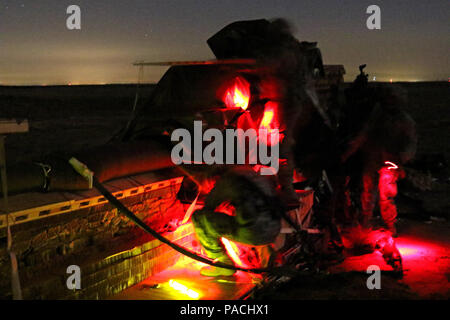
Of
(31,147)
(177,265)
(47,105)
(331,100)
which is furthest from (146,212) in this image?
(47,105)

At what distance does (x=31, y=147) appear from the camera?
743 inches

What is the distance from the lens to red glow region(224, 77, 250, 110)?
6797 mm

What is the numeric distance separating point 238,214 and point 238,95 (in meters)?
1.92

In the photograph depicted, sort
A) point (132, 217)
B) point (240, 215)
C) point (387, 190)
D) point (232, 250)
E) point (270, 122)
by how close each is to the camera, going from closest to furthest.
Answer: point (132, 217) < point (240, 215) < point (232, 250) < point (270, 122) < point (387, 190)

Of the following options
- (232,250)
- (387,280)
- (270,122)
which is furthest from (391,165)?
(232,250)

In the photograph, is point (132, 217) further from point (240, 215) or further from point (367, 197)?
point (367, 197)

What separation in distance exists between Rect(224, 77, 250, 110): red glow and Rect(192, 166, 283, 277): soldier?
1189 millimetres

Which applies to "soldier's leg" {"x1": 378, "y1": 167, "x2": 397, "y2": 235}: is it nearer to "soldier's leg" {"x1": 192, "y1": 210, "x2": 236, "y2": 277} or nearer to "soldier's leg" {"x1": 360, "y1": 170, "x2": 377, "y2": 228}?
"soldier's leg" {"x1": 360, "y1": 170, "x2": 377, "y2": 228}

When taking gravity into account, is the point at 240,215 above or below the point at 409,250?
above

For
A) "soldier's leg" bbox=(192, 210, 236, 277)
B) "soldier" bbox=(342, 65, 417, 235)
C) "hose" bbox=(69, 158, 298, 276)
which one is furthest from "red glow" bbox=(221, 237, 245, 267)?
"soldier" bbox=(342, 65, 417, 235)

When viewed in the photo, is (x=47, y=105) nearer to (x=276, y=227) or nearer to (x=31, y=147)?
(x=31, y=147)

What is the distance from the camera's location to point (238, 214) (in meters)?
5.65

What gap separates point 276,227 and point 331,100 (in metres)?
3.85

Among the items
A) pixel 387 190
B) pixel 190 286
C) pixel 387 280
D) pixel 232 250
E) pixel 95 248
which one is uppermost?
pixel 387 190
